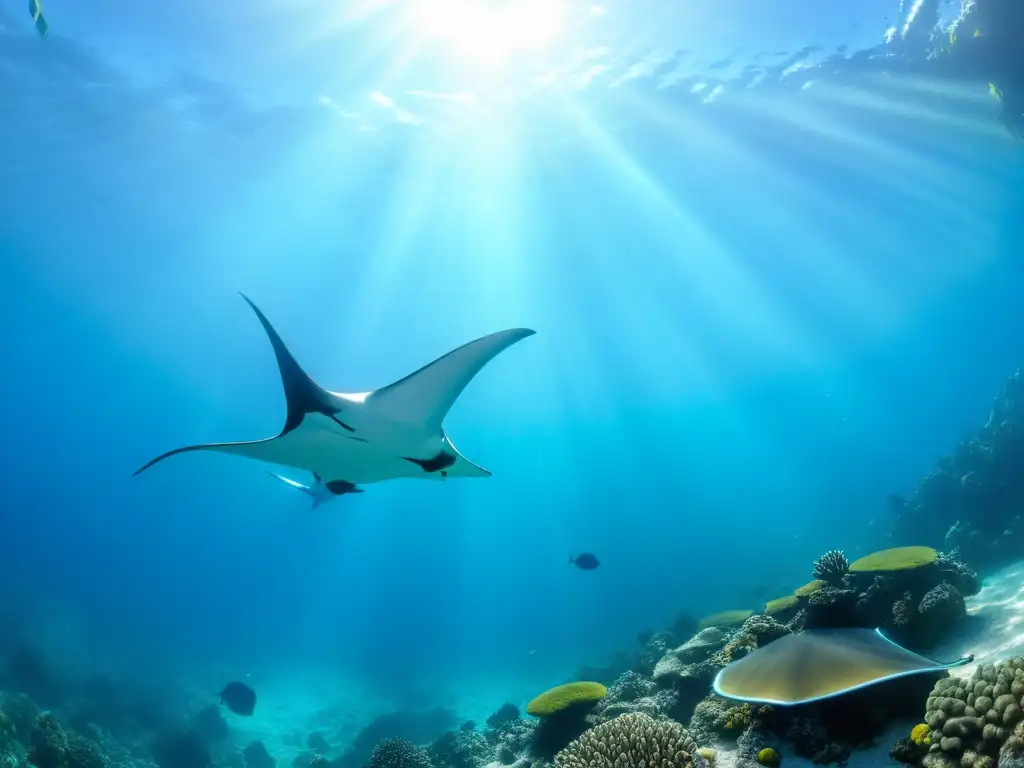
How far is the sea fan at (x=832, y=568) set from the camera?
748 centimetres

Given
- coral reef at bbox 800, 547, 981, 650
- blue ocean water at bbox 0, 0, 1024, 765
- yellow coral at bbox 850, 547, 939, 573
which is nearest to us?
coral reef at bbox 800, 547, 981, 650

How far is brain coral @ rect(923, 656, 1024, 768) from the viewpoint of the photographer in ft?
12.1

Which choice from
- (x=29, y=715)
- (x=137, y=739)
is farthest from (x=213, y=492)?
(x=29, y=715)

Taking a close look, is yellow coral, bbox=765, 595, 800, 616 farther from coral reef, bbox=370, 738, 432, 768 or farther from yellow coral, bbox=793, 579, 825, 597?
coral reef, bbox=370, 738, 432, 768

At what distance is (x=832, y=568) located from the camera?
7539 millimetres

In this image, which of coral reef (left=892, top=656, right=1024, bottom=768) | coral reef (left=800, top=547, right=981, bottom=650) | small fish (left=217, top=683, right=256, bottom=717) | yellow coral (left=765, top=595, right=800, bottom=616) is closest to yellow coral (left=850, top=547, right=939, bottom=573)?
coral reef (left=800, top=547, right=981, bottom=650)

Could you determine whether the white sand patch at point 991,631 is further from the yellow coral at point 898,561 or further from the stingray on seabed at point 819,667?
the stingray on seabed at point 819,667

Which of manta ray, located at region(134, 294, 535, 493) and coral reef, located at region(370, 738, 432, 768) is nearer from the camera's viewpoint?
manta ray, located at region(134, 294, 535, 493)

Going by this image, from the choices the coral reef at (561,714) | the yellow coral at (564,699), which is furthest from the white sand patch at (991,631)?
the coral reef at (561,714)

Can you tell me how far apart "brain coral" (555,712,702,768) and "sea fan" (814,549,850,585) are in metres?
3.62

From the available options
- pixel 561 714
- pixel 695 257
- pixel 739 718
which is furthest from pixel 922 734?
pixel 695 257

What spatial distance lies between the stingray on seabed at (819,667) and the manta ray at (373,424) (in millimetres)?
3016

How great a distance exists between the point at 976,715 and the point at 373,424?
508 cm

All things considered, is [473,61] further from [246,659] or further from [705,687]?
[246,659]
